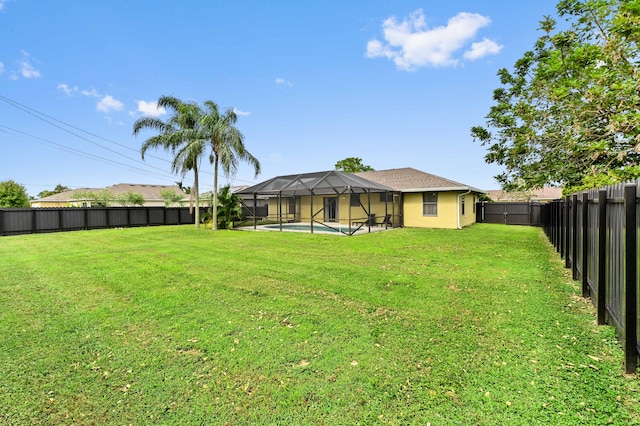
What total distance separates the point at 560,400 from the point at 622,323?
123 centimetres

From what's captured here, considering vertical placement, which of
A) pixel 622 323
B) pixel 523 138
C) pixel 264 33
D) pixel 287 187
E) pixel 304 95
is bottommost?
pixel 622 323

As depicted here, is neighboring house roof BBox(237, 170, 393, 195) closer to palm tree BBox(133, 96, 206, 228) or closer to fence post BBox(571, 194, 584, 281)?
palm tree BBox(133, 96, 206, 228)

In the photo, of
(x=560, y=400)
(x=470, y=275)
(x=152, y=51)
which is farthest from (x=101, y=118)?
(x=560, y=400)

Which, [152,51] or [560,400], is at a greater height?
[152,51]

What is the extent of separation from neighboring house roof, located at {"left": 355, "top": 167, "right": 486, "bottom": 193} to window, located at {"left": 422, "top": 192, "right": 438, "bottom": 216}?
56 cm

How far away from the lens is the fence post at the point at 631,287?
248 cm

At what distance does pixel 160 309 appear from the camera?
4254 millimetres

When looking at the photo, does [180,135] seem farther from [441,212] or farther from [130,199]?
[130,199]

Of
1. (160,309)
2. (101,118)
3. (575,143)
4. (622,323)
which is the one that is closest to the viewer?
(622,323)

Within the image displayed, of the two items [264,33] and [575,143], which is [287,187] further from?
[575,143]

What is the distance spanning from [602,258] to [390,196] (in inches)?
579

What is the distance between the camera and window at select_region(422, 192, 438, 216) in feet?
55.7

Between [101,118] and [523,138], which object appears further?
[101,118]

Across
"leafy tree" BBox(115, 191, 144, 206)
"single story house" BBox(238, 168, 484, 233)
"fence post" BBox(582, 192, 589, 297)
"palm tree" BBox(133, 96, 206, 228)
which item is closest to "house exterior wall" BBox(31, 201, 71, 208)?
"leafy tree" BBox(115, 191, 144, 206)
